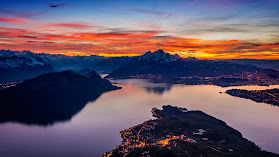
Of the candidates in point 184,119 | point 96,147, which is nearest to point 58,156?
point 96,147

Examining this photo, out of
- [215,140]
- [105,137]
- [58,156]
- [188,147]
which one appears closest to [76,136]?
[105,137]

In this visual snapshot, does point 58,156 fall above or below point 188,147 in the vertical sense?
below

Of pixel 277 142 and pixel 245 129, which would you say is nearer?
pixel 277 142

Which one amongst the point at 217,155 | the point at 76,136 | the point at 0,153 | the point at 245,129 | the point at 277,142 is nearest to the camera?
the point at 217,155

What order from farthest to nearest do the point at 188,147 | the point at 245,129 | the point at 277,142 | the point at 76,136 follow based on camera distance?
1. the point at 245,129
2. the point at 76,136
3. the point at 277,142
4. the point at 188,147

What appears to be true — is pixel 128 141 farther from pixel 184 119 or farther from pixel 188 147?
pixel 184 119

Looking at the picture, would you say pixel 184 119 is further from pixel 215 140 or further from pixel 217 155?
pixel 217 155
